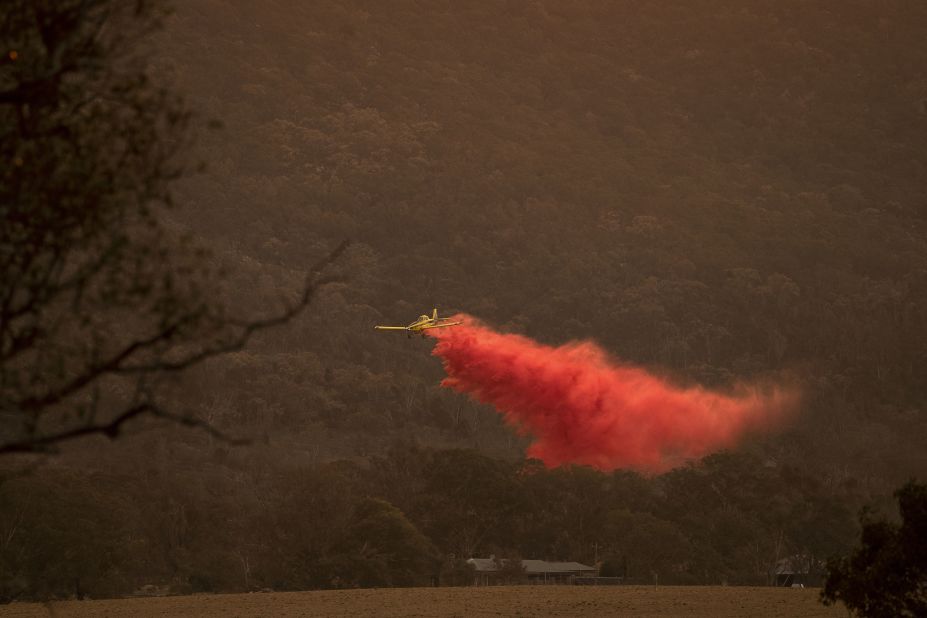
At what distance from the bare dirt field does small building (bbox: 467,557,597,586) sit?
84.0ft

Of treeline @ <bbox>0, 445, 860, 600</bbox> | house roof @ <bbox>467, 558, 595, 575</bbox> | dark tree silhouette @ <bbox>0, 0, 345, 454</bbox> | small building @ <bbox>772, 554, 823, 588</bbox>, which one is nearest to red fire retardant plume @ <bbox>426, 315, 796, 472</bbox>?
treeline @ <bbox>0, 445, 860, 600</bbox>

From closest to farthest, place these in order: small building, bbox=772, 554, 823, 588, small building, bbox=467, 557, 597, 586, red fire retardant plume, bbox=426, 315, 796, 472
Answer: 1. red fire retardant plume, bbox=426, 315, 796, 472
2. small building, bbox=467, 557, 597, 586
3. small building, bbox=772, 554, 823, 588

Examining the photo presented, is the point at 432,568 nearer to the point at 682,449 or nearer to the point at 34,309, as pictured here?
the point at 682,449

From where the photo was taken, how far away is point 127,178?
16156 mm

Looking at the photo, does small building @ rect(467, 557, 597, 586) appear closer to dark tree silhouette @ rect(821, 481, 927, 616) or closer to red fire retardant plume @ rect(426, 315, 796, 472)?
red fire retardant plume @ rect(426, 315, 796, 472)

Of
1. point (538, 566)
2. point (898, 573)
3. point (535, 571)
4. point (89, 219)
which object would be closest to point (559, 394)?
point (535, 571)

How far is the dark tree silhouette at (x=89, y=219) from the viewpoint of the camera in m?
15.3

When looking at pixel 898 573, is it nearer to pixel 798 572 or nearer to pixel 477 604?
pixel 477 604

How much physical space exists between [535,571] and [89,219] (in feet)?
422

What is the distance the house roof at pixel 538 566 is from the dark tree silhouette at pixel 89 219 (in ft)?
403

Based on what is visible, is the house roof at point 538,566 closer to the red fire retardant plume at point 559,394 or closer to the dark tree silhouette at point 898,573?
the red fire retardant plume at point 559,394

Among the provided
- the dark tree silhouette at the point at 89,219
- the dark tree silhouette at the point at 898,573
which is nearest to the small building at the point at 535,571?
the dark tree silhouette at the point at 898,573

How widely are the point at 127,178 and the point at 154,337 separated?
198 cm

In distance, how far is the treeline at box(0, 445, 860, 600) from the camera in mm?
109938
